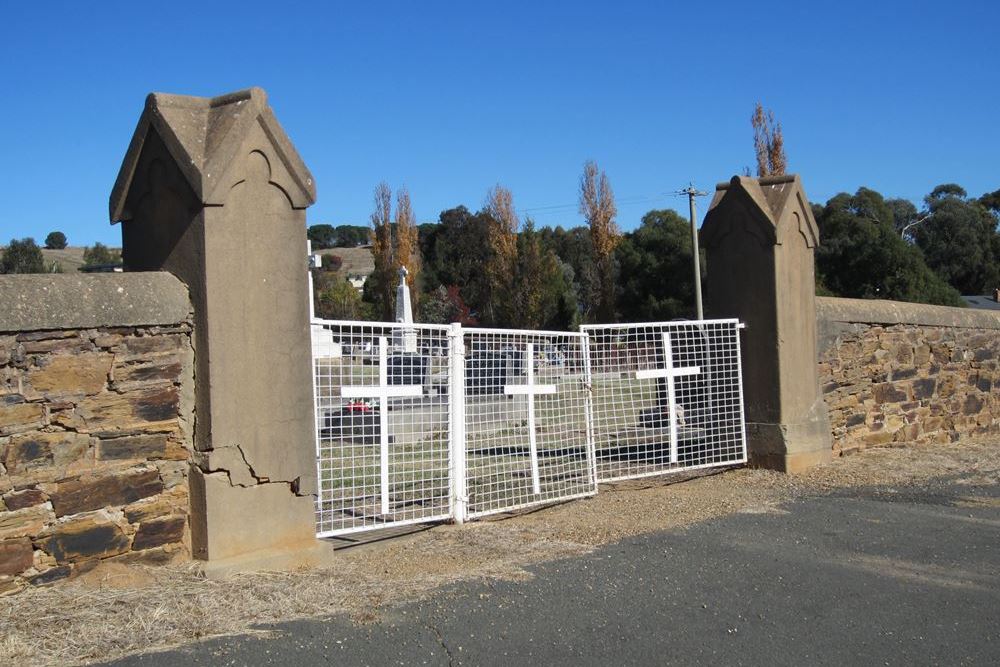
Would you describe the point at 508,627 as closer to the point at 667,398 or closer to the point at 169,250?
the point at 169,250

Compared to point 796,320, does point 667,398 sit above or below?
below

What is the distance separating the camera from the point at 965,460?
10594 millimetres

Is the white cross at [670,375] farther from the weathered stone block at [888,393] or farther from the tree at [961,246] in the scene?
the tree at [961,246]

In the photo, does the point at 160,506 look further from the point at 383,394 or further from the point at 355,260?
the point at 355,260

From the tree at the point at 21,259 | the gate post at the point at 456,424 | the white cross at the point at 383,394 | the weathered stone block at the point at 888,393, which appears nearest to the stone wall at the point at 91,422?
the white cross at the point at 383,394

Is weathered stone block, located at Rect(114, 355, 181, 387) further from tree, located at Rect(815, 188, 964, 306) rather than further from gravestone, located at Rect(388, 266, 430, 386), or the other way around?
tree, located at Rect(815, 188, 964, 306)

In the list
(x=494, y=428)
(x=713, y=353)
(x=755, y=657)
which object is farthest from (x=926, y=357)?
(x=755, y=657)

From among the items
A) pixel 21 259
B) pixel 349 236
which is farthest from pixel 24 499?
pixel 349 236

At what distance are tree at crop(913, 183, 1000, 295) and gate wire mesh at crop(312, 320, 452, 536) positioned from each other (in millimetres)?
53403

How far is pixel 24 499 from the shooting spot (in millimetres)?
4871

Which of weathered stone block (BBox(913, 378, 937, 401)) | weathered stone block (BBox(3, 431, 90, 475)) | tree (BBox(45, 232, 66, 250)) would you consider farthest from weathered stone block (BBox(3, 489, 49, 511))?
tree (BBox(45, 232, 66, 250))

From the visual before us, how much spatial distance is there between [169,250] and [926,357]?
379 inches

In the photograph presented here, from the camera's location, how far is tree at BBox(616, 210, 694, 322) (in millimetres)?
44062

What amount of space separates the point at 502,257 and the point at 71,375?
139 ft
